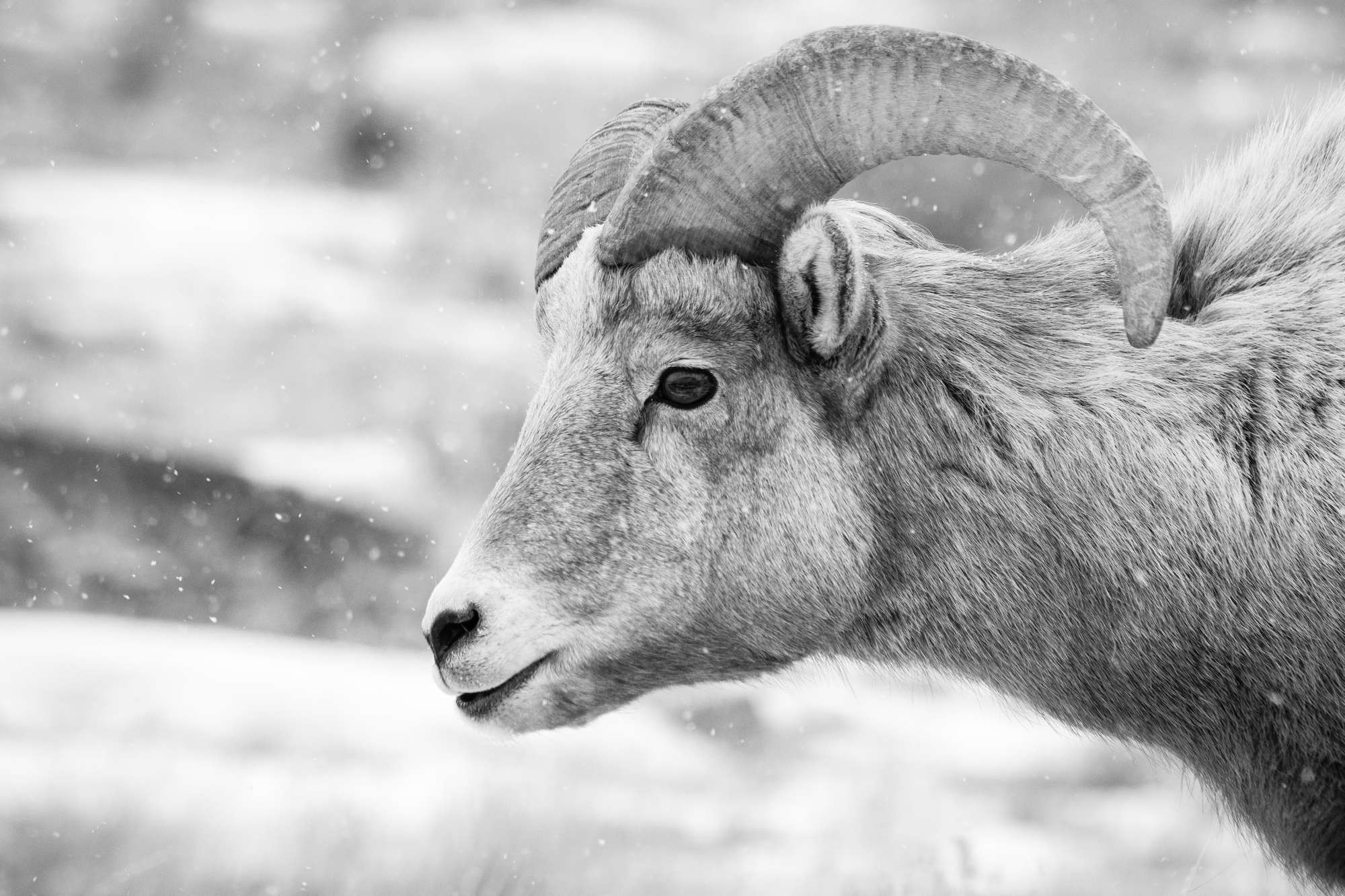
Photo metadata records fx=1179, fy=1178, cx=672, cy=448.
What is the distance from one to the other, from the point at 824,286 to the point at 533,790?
15.3ft

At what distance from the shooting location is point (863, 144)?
3.44 metres

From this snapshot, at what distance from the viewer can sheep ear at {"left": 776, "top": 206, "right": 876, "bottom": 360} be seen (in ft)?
10.9

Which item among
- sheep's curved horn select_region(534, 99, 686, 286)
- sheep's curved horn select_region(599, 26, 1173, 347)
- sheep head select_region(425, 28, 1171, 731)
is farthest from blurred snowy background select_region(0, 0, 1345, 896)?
sheep's curved horn select_region(599, 26, 1173, 347)

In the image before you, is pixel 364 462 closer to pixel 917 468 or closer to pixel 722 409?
pixel 722 409

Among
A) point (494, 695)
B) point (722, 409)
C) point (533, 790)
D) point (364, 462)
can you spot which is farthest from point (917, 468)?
point (364, 462)

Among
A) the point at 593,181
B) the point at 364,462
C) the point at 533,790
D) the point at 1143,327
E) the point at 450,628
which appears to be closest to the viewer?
the point at 1143,327

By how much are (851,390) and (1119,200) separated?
0.89 m

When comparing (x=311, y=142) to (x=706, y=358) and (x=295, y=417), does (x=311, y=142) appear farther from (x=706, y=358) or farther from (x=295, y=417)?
(x=706, y=358)

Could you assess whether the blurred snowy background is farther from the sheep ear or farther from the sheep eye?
the sheep ear

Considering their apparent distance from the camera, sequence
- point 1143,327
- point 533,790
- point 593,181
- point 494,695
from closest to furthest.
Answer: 1. point 1143,327
2. point 494,695
3. point 593,181
4. point 533,790

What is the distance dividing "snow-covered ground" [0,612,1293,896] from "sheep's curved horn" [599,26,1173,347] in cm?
145

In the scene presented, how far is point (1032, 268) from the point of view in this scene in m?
3.83

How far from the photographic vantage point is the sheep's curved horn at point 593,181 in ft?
14.0

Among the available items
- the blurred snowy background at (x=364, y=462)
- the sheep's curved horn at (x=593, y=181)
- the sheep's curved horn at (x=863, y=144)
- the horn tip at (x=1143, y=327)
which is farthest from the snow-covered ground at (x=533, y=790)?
the sheep's curved horn at (x=593, y=181)
